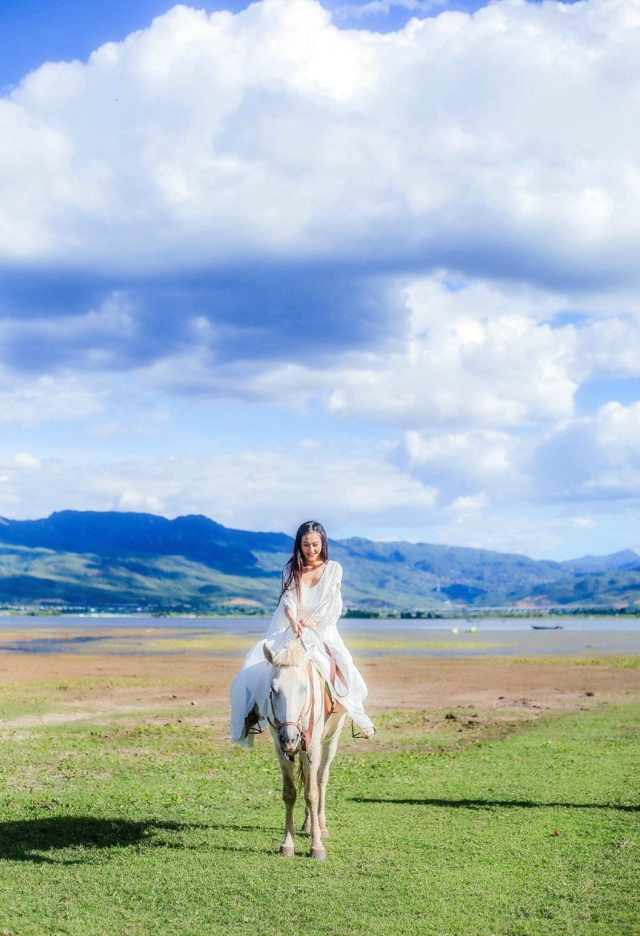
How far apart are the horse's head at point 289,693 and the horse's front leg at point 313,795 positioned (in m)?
0.55

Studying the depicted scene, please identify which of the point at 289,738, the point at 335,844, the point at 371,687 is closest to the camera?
the point at 289,738

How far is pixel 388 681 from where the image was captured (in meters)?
39.4

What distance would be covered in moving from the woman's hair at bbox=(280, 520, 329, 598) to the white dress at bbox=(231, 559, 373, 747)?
Result: 9 cm

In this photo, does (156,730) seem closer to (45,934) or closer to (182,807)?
(182,807)

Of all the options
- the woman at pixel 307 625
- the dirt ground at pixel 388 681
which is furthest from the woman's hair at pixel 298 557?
the dirt ground at pixel 388 681

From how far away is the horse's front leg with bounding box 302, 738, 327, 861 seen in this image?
32.7 feet

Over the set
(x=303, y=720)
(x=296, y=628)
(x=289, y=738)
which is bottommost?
(x=289, y=738)

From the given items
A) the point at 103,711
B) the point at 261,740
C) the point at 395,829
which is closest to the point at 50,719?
the point at 103,711

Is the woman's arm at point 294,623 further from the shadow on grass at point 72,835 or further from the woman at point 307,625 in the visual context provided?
the shadow on grass at point 72,835

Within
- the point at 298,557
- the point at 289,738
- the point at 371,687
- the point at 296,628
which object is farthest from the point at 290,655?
the point at 371,687

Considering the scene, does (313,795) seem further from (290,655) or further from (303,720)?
(290,655)

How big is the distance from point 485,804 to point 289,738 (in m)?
5.30

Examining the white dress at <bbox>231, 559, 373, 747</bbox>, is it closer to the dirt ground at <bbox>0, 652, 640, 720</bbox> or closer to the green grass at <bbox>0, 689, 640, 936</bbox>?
the green grass at <bbox>0, 689, 640, 936</bbox>

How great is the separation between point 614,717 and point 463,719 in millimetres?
4108
